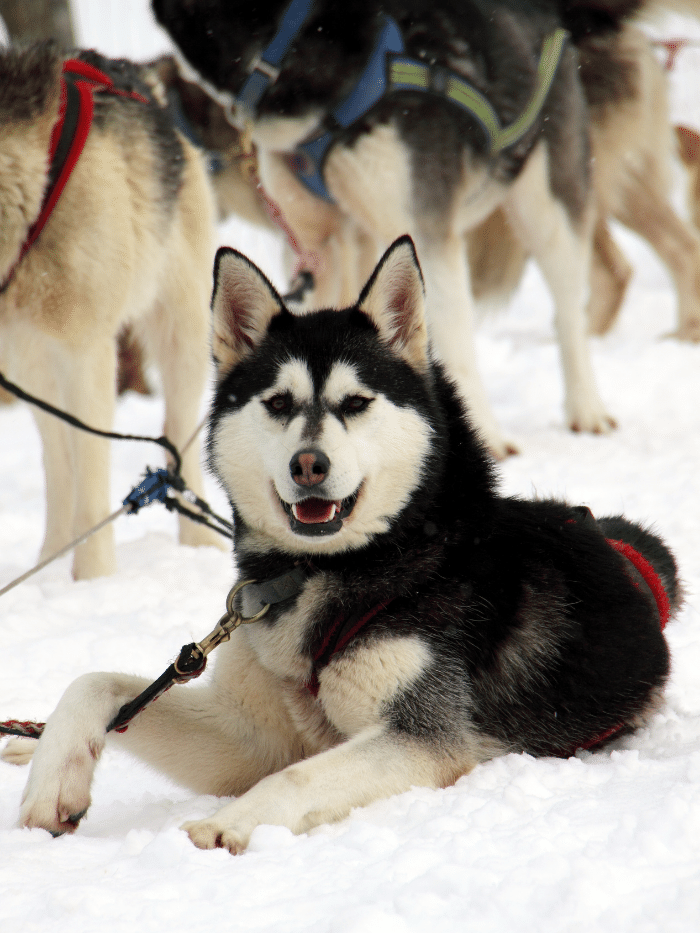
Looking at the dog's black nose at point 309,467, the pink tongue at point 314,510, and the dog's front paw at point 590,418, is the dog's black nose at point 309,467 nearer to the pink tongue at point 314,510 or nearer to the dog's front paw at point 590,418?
the pink tongue at point 314,510

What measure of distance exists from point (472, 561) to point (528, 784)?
0.48m

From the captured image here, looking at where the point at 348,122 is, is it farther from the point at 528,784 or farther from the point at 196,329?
the point at 528,784

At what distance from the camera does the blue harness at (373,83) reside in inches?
179

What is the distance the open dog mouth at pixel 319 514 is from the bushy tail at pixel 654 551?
2.86ft

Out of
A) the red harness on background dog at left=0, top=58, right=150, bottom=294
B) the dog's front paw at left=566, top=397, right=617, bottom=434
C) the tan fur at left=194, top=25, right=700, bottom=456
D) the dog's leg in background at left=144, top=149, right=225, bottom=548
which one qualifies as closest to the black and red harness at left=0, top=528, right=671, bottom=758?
the red harness on background dog at left=0, top=58, right=150, bottom=294

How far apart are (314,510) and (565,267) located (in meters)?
4.11

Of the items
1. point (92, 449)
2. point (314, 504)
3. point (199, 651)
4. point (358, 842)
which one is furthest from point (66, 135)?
point (358, 842)

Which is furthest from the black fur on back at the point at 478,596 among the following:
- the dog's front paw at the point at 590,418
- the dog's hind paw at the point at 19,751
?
the dog's front paw at the point at 590,418

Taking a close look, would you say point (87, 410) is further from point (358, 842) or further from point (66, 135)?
point (358, 842)

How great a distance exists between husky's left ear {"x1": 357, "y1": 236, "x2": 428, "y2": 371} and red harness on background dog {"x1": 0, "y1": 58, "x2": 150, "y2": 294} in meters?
1.69

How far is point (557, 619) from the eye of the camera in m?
2.03

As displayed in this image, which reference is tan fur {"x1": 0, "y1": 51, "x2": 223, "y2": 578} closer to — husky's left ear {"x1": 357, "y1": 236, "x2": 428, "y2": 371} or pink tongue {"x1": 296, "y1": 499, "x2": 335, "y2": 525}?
husky's left ear {"x1": 357, "y1": 236, "x2": 428, "y2": 371}

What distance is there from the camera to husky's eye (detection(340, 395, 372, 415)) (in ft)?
6.68

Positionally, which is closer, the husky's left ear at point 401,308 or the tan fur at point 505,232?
the husky's left ear at point 401,308
